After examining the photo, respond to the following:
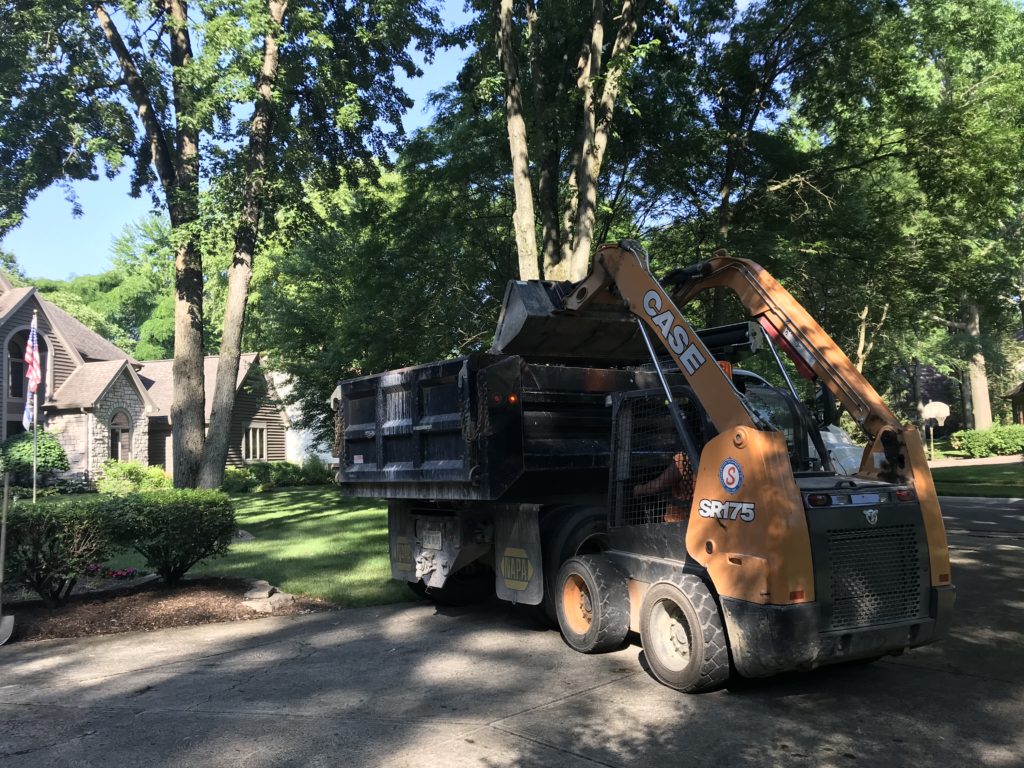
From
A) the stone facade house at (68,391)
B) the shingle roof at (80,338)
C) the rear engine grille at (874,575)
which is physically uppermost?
the shingle roof at (80,338)

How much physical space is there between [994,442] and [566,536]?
114ft

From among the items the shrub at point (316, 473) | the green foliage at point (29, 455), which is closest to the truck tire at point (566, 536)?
the green foliage at point (29, 455)

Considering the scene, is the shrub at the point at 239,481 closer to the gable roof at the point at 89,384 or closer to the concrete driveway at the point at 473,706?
the gable roof at the point at 89,384

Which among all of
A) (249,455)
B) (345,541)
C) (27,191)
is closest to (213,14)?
(27,191)

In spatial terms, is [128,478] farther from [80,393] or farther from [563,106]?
[563,106]

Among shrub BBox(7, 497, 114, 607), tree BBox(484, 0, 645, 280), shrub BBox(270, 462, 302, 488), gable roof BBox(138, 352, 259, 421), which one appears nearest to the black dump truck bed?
shrub BBox(7, 497, 114, 607)

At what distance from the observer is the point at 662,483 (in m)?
5.62

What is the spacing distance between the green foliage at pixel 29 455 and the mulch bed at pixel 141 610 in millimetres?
19443

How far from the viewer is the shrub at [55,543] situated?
7402mm

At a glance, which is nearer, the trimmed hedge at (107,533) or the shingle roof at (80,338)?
the trimmed hedge at (107,533)

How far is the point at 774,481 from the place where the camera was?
179 inches

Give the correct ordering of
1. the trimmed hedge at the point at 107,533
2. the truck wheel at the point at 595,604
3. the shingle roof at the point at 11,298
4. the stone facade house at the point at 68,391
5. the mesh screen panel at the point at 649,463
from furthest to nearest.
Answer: the stone facade house at the point at 68,391
the shingle roof at the point at 11,298
the trimmed hedge at the point at 107,533
the truck wheel at the point at 595,604
the mesh screen panel at the point at 649,463

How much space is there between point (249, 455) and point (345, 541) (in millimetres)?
24607

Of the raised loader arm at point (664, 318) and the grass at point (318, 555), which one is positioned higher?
the raised loader arm at point (664, 318)
